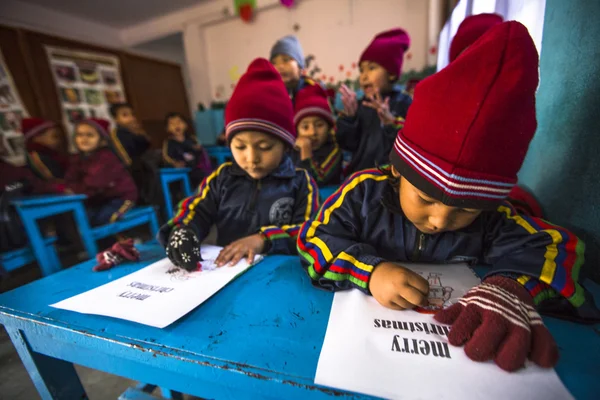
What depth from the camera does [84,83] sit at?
400cm

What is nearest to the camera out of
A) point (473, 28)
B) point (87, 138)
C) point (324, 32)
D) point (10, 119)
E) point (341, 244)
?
point (341, 244)

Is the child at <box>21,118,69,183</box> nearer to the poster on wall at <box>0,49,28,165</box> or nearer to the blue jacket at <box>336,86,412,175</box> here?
the poster on wall at <box>0,49,28,165</box>

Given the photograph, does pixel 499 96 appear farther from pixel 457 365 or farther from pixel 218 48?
pixel 218 48

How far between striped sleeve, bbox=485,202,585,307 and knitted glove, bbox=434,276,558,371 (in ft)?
0.15

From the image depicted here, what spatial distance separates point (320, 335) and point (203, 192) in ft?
2.34

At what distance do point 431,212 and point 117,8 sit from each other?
5388mm

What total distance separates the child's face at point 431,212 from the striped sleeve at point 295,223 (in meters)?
0.40

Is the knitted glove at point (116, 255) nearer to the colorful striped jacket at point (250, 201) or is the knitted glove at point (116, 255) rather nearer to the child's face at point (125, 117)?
the colorful striped jacket at point (250, 201)

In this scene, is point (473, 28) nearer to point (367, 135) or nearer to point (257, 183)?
point (367, 135)

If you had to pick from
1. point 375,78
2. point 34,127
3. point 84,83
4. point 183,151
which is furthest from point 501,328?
point 84,83

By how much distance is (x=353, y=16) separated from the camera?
340 centimetres

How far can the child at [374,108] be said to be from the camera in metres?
1.46

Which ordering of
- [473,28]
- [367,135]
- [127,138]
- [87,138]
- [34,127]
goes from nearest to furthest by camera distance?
[473,28] < [367,135] < [87,138] < [34,127] < [127,138]

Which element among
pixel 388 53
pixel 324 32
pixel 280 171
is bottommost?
pixel 280 171
